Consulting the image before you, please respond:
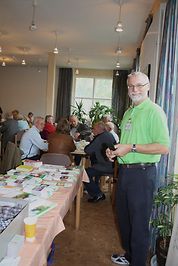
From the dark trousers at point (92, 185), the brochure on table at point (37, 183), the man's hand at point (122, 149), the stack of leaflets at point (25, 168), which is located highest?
the man's hand at point (122, 149)

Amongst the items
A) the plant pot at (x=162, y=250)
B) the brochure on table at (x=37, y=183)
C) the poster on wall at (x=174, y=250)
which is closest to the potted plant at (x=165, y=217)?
the plant pot at (x=162, y=250)

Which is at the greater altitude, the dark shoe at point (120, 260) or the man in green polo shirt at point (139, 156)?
the man in green polo shirt at point (139, 156)

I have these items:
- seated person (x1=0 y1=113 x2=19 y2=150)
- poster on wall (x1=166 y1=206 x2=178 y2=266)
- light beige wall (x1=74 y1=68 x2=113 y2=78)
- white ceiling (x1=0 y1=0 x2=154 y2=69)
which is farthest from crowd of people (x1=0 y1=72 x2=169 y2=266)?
light beige wall (x1=74 y1=68 x2=113 y2=78)

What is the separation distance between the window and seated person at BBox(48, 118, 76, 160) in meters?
8.12

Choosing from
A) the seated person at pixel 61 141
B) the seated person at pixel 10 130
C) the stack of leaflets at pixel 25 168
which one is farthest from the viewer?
the seated person at pixel 10 130

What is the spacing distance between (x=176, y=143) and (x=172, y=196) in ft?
1.58

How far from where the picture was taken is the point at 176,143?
7.86 ft

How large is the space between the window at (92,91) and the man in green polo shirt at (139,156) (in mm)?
9847

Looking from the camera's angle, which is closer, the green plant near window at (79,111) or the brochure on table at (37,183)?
the brochure on table at (37,183)

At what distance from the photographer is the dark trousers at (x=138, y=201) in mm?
2059

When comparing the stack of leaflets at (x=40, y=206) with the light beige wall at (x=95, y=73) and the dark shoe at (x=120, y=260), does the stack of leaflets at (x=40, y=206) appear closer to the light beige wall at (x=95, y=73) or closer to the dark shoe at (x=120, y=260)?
the dark shoe at (x=120, y=260)

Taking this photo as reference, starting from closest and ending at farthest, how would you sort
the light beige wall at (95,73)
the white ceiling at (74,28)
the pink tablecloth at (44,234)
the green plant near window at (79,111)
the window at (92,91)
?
the pink tablecloth at (44,234) < the white ceiling at (74,28) < the green plant near window at (79,111) < the light beige wall at (95,73) < the window at (92,91)

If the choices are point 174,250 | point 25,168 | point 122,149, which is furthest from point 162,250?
point 25,168

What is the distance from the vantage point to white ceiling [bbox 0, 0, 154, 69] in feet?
14.4
